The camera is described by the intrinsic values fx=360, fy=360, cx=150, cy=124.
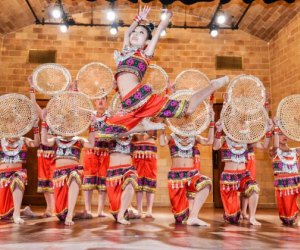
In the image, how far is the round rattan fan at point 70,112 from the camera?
4.38 metres

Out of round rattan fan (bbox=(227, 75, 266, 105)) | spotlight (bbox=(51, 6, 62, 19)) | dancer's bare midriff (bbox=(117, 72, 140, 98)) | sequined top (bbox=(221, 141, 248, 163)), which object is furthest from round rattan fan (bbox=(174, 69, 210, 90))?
spotlight (bbox=(51, 6, 62, 19))

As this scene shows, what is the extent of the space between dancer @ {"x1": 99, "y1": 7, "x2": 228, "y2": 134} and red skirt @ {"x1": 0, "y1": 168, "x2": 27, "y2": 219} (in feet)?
5.59

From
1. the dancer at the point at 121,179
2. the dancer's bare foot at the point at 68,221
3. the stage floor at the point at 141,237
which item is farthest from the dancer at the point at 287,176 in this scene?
the dancer's bare foot at the point at 68,221

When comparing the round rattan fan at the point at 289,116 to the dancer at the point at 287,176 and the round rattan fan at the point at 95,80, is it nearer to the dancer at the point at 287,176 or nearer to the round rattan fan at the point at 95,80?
the dancer at the point at 287,176

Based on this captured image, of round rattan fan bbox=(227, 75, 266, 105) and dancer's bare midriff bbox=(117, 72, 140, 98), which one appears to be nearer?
dancer's bare midriff bbox=(117, 72, 140, 98)

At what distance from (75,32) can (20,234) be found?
21.8 ft

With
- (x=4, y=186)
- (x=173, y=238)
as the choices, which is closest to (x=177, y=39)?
(x=4, y=186)

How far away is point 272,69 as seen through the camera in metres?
9.08

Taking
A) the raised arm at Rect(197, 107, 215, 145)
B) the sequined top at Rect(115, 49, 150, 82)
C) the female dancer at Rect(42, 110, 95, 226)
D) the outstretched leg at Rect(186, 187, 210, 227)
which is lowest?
the outstretched leg at Rect(186, 187, 210, 227)

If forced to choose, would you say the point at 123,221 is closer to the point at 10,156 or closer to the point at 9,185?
the point at 9,185

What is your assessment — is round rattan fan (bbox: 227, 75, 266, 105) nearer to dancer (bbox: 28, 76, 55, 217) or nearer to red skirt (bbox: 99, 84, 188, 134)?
red skirt (bbox: 99, 84, 188, 134)

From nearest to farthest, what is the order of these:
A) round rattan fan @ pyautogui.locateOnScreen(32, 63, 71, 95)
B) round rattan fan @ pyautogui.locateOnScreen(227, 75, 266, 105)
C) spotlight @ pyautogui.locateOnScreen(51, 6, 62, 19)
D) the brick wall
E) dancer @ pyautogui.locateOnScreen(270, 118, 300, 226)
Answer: round rattan fan @ pyautogui.locateOnScreen(227, 75, 266, 105) < dancer @ pyautogui.locateOnScreen(270, 118, 300, 226) < round rattan fan @ pyautogui.locateOnScreen(32, 63, 71, 95) < spotlight @ pyautogui.locateOnScreen(51, 6, 62, 19) < the brick wall

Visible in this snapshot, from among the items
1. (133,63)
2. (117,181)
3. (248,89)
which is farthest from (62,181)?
(248,89)

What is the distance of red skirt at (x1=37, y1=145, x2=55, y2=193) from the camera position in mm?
5605
